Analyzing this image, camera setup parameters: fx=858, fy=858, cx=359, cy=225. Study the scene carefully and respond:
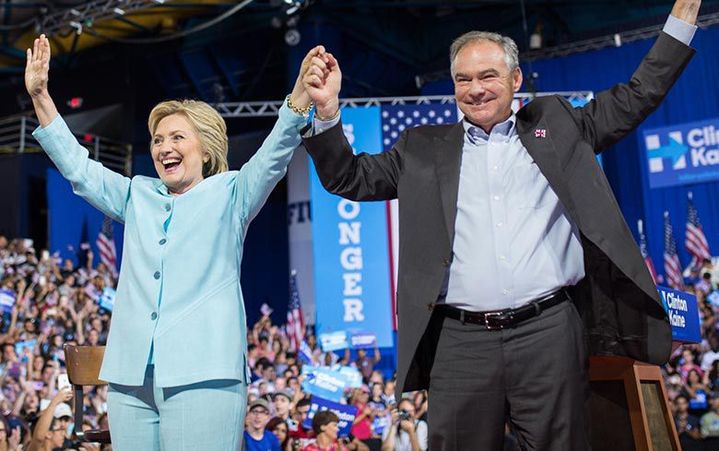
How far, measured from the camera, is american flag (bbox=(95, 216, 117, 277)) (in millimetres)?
11895

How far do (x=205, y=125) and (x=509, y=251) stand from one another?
0.83 meters

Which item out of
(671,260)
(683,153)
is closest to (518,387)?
(671,260)

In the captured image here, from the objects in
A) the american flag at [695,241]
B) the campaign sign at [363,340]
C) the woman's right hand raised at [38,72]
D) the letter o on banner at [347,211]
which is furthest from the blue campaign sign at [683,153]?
the woman's right hand raised at [38,72]

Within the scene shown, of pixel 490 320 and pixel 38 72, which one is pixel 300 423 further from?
pixel 490 320

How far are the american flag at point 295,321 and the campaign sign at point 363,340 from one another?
126 cm

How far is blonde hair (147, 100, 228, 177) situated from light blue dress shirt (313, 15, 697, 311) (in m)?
0.36

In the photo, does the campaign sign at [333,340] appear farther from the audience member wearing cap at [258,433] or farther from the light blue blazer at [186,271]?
the light blue blazer at [186,271]

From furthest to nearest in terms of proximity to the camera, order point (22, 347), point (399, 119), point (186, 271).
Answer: point (399, 119), point (22, 347), point (186, 271)

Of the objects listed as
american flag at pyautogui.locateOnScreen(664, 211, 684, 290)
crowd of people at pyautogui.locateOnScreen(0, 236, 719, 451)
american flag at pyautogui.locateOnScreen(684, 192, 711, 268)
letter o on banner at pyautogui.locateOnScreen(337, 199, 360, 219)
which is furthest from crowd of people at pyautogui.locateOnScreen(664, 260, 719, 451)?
letter o on banner at pyautogui.locateOnScreen(337, 199, 360, 219)

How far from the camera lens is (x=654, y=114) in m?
13.1

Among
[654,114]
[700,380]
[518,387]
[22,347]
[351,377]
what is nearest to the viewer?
[518,387]

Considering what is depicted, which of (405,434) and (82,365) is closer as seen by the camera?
(82,365)

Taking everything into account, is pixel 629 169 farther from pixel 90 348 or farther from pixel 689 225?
pixel 90 348

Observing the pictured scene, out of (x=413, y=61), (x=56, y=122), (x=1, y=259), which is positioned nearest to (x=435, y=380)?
(x=56, y=122)
